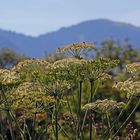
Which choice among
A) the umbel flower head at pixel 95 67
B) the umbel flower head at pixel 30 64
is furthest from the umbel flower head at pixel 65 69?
the umbel flower head at pixel 30 64

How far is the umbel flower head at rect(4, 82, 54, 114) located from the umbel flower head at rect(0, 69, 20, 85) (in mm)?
258

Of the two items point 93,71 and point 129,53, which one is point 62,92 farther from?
point 129,53

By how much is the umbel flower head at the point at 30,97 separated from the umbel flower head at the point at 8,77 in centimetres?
26

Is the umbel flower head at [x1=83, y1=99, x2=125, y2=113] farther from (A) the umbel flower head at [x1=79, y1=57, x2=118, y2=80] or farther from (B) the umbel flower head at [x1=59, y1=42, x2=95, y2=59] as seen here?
(B) the umbel flower head at [x1=59, y1=42, x2=95, y2=59]

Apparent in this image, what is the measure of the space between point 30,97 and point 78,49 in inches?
42.0

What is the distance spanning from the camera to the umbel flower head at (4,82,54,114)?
7.58 metres

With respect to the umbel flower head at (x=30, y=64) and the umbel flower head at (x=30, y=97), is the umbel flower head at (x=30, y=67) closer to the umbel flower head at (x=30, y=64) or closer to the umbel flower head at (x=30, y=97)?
the umbel flower head at (x=30, y=64)

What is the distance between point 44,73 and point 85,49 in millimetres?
924

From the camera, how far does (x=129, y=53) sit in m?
60.7

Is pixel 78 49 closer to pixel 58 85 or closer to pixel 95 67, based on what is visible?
pixel 95 67

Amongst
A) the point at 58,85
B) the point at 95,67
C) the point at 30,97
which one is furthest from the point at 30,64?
the point at 95,67

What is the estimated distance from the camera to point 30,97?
25.3 ft

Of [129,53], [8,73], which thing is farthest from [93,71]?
[129,53]

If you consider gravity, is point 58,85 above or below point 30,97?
above
